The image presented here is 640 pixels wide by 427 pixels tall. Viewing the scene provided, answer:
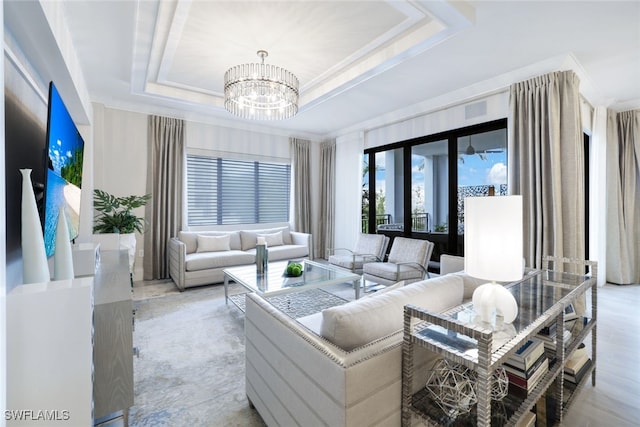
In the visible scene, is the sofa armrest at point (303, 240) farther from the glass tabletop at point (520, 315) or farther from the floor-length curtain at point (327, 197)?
the glass tabletop at point (520, 315)

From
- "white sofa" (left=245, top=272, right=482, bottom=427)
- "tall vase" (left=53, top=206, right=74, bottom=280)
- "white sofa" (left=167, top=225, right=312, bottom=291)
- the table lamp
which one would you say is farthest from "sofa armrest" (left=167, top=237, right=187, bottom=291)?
the table lamp

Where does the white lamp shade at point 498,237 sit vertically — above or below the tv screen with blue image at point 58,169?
below

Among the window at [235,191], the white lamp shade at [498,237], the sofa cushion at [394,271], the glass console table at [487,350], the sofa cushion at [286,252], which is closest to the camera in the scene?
the glass console table at [487,350]

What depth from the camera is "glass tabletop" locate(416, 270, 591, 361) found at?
1.17 m

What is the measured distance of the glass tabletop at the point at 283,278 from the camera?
2895 millimetres

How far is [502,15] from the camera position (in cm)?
243

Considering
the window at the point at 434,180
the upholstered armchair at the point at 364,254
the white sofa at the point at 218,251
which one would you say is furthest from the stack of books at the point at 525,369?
the white sofa at the point at 218,251

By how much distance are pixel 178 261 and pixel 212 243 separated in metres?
0.71

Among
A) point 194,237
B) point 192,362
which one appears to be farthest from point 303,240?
point 192,362

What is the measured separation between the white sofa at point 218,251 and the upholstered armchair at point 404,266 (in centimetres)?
170

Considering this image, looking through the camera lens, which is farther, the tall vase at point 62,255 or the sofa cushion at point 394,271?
the sofa cushion at point 394,271

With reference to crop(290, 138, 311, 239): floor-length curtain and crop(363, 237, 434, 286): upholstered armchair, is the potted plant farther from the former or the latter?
crop(363, 237, 434, 286): upholstered armchair

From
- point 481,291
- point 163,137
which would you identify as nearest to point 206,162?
point 163,137

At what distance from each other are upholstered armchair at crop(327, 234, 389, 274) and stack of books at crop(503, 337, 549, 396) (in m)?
2.74
